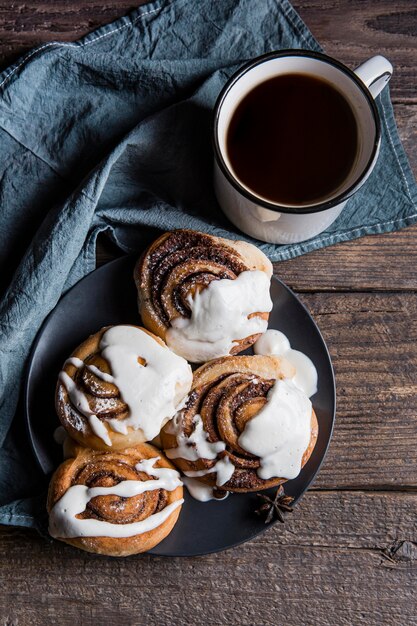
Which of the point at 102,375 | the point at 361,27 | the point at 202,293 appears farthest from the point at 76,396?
the point at 361,27

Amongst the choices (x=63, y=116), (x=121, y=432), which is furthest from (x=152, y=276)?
(x=63, y=116)

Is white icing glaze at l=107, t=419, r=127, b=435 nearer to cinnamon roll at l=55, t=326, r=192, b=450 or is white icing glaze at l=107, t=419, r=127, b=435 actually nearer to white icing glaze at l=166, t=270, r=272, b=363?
cinnamon roll at l=55, t=326, r=192, b=450

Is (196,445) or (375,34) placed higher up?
(375,34)

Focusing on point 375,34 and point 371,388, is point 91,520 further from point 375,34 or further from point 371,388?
point 375,34

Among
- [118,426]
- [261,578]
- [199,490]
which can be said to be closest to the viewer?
[118,426]

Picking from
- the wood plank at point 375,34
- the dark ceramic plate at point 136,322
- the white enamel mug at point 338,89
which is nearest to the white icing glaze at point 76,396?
the dark ceramic plate at point 136,322

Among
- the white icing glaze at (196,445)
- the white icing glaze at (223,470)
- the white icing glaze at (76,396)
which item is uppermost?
the white icing glaze at (76,396)

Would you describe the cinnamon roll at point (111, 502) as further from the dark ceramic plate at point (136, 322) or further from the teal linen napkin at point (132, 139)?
the teal linen napkin at point (132, 139)

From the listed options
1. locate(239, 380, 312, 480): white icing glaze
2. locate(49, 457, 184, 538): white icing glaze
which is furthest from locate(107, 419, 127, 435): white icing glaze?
locate(239, 380, 312, 480): white icing glaze
